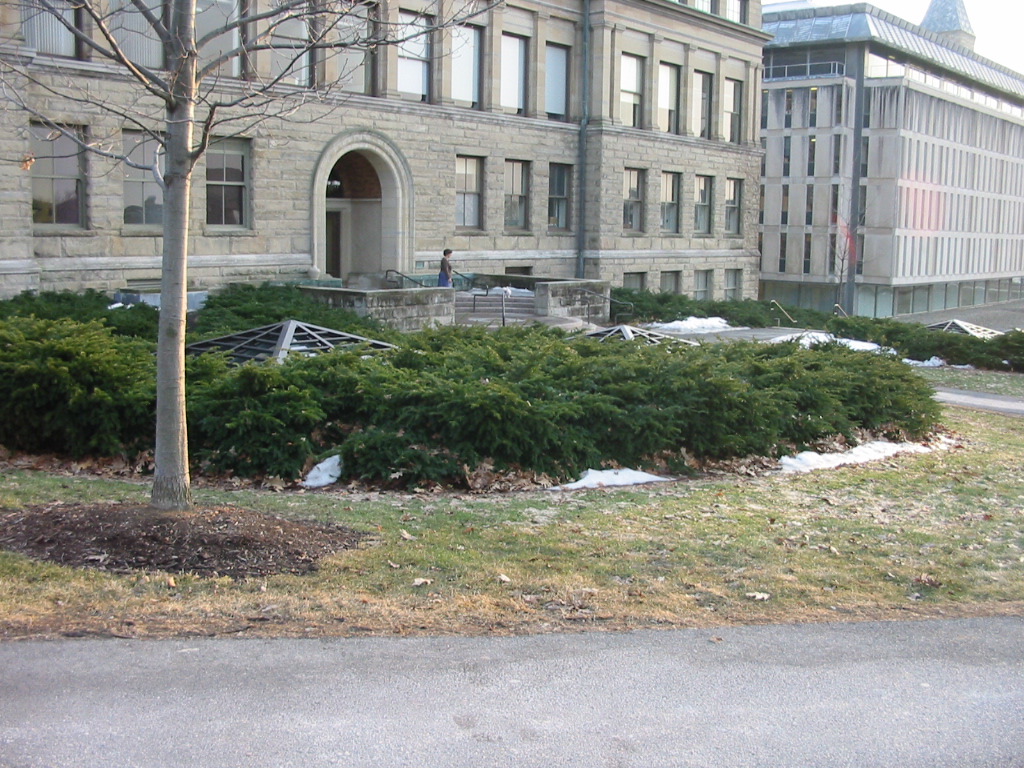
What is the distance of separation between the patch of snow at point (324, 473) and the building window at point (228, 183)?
17.9m

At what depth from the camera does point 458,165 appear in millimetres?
33906

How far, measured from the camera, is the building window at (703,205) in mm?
43375

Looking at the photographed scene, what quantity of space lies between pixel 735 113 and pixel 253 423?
124ft

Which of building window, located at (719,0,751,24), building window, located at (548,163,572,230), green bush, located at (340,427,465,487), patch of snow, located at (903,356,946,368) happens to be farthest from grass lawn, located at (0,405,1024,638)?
building window, located at (719,0,751,24)

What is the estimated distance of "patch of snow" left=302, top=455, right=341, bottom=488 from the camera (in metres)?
10.7

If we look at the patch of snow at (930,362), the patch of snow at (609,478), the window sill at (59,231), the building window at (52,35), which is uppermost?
the building window at (52,35)

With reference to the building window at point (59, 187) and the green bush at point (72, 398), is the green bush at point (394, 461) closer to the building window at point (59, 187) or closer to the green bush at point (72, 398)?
the green bush at point (72, 398)

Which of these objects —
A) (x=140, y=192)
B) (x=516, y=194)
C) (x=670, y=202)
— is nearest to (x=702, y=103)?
(x=670, y=202)

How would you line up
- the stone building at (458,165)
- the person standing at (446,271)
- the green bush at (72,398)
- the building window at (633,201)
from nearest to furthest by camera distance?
the green bush at (72,398) < the stone building at (458,165) < the person standing at (446,271) < the building window at (633,201)

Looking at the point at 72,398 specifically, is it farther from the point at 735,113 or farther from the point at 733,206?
the point at 735,113

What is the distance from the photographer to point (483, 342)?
15086 millimetres

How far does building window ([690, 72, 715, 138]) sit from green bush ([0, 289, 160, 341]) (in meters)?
26.5

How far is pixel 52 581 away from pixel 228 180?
71.8 feet

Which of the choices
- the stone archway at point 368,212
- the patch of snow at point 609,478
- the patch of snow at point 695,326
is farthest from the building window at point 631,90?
the patch of snow at point 609,478
